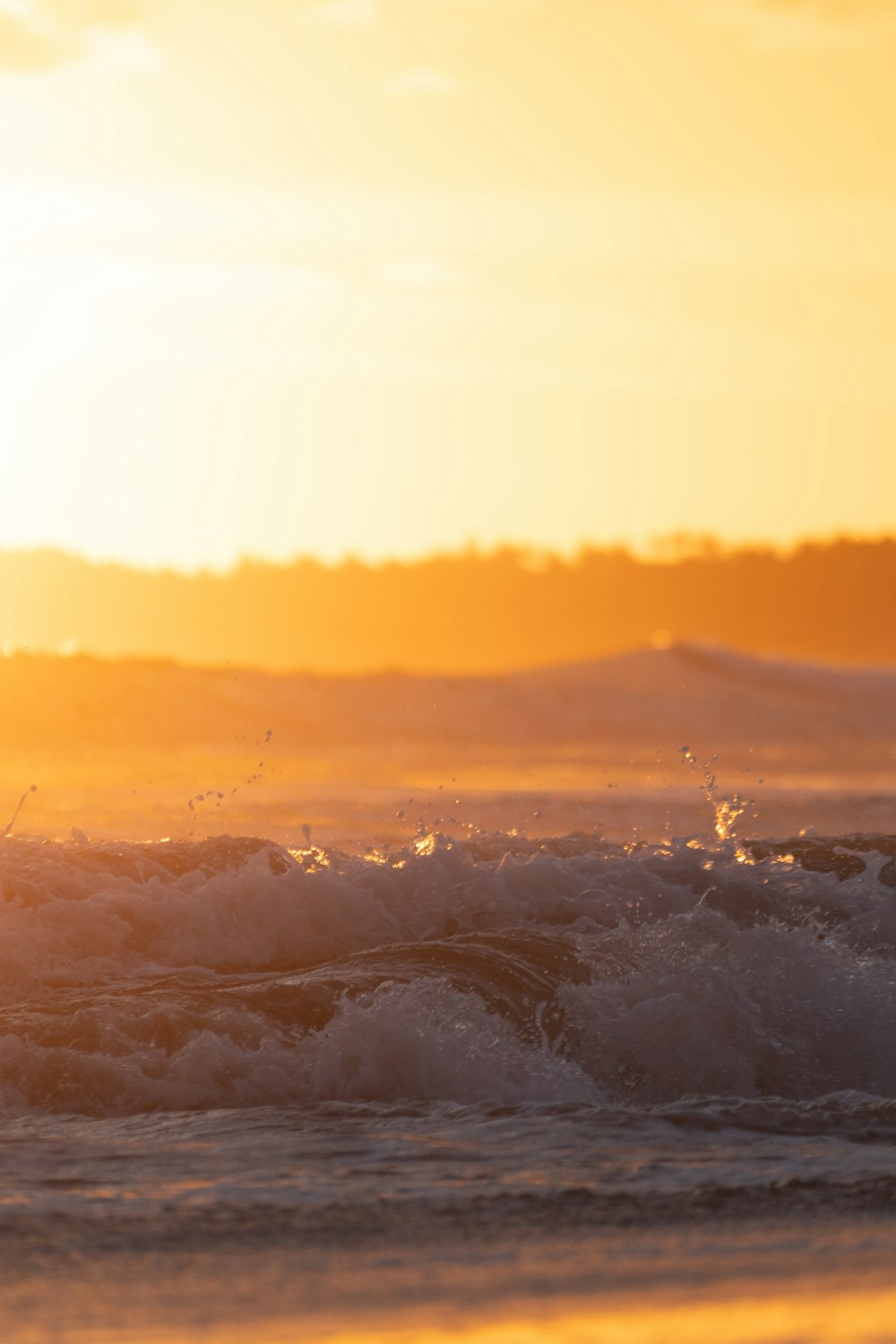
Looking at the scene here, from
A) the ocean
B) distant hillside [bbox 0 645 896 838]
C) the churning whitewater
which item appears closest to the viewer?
the ocean

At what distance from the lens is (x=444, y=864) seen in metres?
11.4

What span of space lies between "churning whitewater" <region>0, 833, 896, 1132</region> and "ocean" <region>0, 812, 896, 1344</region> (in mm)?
19

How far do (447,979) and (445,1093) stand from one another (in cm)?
149

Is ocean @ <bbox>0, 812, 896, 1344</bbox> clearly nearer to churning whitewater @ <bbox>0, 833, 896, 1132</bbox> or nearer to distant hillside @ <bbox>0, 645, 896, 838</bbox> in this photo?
churning whitewater @ <bbox>0, 833, 896, 1132</bbox>

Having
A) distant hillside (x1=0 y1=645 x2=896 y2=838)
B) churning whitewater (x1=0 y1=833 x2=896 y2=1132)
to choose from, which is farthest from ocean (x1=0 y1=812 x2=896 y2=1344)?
distant hillside (x1=0 y1=645 x2=896 y2=838)

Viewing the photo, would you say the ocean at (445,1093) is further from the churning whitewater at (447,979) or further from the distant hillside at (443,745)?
the distant hillside at (443,745)

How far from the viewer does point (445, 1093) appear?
7820mm

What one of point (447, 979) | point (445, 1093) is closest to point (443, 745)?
point (447, 979)

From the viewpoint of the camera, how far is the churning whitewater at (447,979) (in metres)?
7.95

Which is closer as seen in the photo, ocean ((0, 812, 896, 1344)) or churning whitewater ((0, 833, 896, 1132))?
ocean ((0, 812, 896, 1344))

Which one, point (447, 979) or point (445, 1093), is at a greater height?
point (447, 979)

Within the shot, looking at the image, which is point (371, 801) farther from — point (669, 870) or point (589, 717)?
point (589, 717)

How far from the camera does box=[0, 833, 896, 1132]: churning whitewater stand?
7945 millimetres

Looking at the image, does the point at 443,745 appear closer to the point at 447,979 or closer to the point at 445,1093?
the point at 447,979
